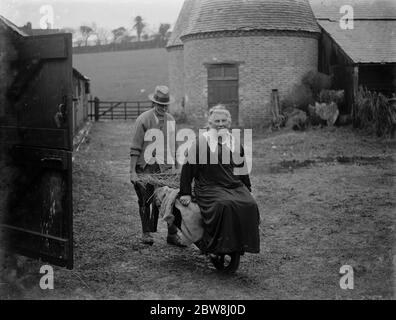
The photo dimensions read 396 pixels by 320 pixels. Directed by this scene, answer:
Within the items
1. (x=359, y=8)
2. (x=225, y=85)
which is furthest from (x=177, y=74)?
(x=359, y=8)

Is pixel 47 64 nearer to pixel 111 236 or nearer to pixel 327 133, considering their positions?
pixel 111 236

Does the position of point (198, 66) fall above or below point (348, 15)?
below

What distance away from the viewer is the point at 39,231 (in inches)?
231

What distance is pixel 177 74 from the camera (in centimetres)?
2980

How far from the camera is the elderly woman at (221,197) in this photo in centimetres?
581

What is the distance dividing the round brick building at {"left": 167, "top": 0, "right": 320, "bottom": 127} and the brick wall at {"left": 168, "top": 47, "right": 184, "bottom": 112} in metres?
5.39

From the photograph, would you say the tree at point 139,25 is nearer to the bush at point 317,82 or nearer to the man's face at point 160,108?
the bush at point 317,82

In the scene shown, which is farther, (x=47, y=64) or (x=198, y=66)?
(x=198, y=66)

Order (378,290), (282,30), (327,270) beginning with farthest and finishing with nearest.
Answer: (282,30) → (327,270) → (378,290)

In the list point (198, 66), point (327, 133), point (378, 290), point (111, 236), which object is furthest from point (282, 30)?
point (378, 290)

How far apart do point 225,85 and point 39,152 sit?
18.0 m

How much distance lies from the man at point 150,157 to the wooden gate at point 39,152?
4.91ft
